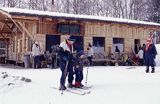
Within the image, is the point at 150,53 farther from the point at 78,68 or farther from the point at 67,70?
the point at 67,70

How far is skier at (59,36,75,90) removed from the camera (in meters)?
11.7

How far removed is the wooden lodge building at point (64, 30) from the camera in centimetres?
2268

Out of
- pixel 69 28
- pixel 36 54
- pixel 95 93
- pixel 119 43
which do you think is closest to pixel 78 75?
pixel 95 93

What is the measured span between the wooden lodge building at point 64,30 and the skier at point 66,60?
31.3ft

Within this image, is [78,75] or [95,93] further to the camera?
[78,75]

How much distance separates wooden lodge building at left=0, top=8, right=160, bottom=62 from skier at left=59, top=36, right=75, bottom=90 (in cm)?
954

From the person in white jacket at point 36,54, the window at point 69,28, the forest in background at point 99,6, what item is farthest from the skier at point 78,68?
the forest in background at point 99,6

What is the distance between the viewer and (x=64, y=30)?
79.5 ft

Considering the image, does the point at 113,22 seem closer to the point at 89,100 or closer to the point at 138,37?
the point at 138,37

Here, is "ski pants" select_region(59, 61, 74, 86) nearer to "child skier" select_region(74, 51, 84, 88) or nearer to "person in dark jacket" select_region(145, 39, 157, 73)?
"child skier" select_region(74, 51, 84, 88)

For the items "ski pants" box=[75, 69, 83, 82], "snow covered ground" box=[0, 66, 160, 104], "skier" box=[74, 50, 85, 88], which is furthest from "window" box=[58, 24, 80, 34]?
"ski pants" box=[75, 69, 83, 82]

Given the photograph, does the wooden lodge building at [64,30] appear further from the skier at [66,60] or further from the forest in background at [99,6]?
the forest in background at [99,6]

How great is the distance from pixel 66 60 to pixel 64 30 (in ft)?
41.3

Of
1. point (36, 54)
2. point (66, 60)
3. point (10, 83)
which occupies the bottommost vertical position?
point (10, 83)
